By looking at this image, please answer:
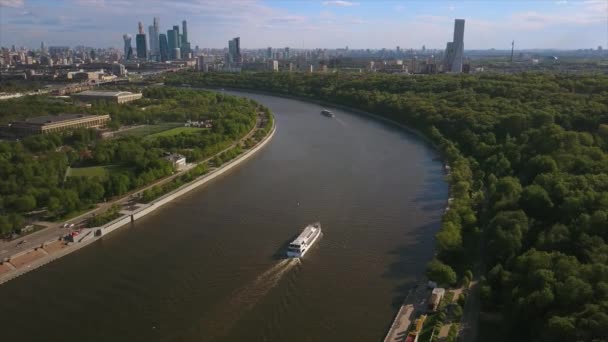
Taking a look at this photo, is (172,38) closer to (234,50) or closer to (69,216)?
(234,50)

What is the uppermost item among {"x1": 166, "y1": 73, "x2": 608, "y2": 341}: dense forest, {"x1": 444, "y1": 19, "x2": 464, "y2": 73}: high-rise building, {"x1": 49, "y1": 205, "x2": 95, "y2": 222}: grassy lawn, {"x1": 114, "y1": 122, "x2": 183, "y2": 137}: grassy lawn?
{"x1": 444, "y1": 19, "x2": 464, "y2": 73}: high-rise building

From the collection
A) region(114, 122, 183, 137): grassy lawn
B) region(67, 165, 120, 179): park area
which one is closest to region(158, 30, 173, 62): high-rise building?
region(114, 122, 183, 137): grassy lawn

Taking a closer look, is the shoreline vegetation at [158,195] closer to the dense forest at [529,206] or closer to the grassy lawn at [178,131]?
the grassy lawn at [178,131]

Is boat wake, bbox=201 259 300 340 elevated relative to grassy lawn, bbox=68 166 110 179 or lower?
lower

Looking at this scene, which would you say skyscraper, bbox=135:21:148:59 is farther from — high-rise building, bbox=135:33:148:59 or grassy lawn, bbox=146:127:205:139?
grassy lawn, bbox=146:127:205:139

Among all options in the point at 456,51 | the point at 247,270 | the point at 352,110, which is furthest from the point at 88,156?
the point at 456,51

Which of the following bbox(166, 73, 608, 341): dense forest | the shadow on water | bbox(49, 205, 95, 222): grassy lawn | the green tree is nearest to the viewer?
bbox(166, 73, 608, 341): dense forest

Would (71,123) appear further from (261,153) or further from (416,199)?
(416,199)
